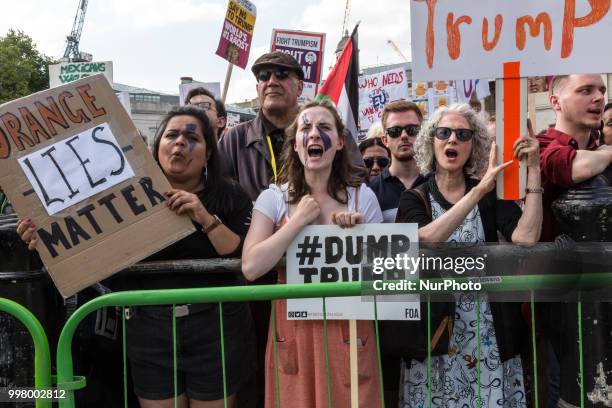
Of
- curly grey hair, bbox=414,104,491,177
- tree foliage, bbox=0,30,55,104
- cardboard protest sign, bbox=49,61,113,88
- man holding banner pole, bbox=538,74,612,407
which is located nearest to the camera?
man holding banner pole, bbox=538,74,612,407

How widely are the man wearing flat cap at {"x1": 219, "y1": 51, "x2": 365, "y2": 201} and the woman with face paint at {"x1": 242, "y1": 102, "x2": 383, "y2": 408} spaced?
1.11 metres

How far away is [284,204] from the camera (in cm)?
264

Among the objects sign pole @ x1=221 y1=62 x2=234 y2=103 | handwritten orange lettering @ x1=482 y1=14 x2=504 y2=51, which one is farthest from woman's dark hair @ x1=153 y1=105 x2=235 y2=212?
sign pole @ x1=221 y1=62 x2=234 y2=103

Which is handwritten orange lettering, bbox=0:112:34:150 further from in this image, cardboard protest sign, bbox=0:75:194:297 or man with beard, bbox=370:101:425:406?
man with beard, bbox=370:101:425:406

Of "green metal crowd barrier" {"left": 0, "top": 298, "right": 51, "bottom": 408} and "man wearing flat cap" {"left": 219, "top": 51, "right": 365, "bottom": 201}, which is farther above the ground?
"man wearing flat cap" {"left": 219, "top": 51, "right": 365, "bottom": 201}

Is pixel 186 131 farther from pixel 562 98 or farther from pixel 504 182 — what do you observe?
pixel 562 98

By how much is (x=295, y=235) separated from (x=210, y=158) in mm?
Result: 733

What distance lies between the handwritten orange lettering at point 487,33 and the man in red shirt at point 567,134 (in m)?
0.43

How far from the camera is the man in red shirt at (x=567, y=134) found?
7.98ft

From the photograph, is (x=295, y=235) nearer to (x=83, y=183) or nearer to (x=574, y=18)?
(x=83, y=183)

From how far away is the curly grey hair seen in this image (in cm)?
272

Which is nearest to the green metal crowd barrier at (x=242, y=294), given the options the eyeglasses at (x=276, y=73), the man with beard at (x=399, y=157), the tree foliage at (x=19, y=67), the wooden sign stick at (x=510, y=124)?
the wooden sign stick at (x=510, y=124)

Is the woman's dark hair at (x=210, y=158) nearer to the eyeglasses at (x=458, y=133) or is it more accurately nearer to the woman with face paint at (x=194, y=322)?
the woman with face paint at (x=194, y=322)

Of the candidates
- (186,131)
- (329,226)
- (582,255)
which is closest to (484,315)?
(582,255)
